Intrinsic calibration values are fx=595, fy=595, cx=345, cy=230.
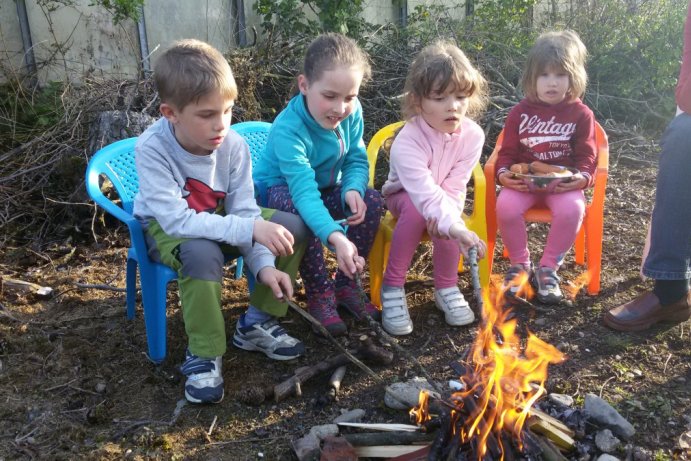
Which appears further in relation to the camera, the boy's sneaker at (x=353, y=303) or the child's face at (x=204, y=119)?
the boy's sneaker at (x=353, y=303)

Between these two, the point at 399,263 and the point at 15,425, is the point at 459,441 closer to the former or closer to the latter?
the point at 399,263

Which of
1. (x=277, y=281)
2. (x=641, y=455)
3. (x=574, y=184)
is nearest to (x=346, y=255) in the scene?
(x=277, y=281)

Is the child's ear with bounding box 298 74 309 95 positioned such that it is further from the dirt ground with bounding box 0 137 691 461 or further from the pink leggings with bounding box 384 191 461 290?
the dirt ground with bounding box 0 137 691 461

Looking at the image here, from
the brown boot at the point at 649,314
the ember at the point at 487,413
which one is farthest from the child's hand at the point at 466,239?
the brown boot at the point at 649,314

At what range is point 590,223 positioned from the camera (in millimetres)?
3174

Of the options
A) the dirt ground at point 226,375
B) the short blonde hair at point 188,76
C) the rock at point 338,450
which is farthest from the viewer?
the short blonde hair at point 188,76

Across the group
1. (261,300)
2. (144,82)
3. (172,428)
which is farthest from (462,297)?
(144,82)

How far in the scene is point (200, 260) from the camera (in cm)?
236

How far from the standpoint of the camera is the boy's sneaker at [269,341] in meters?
2.70

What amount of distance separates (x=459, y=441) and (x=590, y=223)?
5.87ft

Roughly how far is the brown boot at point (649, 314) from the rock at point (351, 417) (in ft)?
4.51

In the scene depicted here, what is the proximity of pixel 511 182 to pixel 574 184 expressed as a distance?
0.31 m

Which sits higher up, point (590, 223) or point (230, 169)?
point (230, 169)

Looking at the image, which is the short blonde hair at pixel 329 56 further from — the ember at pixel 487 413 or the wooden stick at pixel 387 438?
the wooden stick at pixel 387 438
